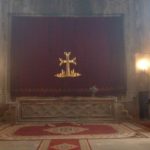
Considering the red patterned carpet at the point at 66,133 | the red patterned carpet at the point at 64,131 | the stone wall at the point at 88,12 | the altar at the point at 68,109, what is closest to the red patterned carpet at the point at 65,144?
the red patterned carpet at the point at 66,133

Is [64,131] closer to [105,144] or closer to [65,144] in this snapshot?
[65,144]

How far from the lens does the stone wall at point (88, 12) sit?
394 inches

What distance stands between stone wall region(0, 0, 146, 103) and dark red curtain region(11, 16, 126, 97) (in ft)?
0.62

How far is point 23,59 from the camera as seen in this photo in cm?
997

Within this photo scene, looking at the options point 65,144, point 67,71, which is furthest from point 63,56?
point 65,144

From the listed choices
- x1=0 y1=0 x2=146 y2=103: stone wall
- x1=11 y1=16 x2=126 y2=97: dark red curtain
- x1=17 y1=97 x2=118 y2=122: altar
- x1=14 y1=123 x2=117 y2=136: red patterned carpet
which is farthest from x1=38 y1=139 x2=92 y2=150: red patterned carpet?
x1=0 y1=0 x2=146 y2=103: stone wall

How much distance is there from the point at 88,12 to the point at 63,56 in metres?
1.80

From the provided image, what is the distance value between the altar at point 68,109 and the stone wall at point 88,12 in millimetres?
1200

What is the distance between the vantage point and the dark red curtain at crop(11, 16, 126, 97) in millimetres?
9859

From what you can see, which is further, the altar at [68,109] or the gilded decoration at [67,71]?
the gilded decoration at [67,71]

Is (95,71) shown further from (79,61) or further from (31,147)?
(31,147)

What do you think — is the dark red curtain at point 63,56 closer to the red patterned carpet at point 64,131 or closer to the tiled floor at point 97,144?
the red patterned carpet at point 64,131

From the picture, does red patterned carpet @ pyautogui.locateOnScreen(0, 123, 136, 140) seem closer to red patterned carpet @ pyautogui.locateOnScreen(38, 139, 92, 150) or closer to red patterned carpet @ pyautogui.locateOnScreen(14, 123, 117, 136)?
red patterned carpet @ pyautogui.locateOnScreen(14, 123, 117, 136)

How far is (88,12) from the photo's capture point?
10312 mm
